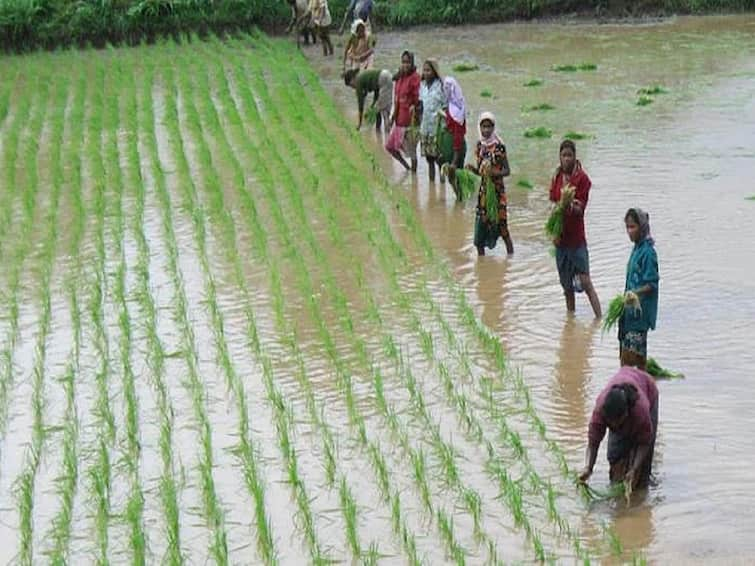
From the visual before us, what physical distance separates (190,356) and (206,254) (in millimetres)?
2367

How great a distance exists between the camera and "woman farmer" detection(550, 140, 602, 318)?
893 cm

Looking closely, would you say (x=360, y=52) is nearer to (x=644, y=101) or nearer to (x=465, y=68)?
(x=465, y=68)

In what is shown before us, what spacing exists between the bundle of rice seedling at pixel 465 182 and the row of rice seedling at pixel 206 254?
1.82 m

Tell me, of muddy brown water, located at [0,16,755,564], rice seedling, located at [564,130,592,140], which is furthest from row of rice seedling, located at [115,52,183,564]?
rice seedling, located at [564,130,592,140]

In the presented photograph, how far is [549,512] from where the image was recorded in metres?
6.46

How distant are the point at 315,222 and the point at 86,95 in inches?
275

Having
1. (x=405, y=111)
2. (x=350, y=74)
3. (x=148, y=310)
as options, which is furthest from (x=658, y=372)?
(x=350, y=74)

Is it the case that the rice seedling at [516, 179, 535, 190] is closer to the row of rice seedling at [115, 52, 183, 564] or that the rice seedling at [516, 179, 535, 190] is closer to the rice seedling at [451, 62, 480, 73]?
A: the row of rice seedling at [115, 52, 183, 564]

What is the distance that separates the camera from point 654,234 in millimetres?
11094

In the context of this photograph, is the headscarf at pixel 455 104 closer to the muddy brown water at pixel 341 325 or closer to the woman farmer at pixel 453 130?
the woman farmer at pixel 453 130

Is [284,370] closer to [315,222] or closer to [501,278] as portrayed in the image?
[501,278]

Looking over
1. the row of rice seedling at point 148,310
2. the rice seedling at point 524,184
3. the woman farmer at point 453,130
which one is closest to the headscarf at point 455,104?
the woman farmer at point 453,130

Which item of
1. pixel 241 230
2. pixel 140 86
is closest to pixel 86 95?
pixel 140 86

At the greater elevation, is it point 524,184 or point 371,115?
point 371,115
